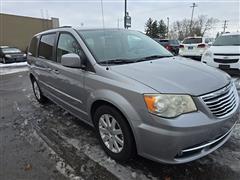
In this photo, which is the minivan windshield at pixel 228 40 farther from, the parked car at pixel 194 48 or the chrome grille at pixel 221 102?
the chrome grille at pixel 221 102

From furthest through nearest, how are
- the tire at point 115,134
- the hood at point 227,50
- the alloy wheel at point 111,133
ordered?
the hood at point 227,50, the alloy wheel at point 111,133, the tire at point 115,134

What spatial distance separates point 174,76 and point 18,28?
30571 mm

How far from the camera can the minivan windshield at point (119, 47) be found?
112 inches

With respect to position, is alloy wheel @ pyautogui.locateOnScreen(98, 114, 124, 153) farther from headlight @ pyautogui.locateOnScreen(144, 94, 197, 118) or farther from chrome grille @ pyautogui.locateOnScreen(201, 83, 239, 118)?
chrome grille @ pyautogui.locateOnScreen(201, 83, 239, 118)

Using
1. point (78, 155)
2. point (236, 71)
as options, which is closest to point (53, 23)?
point (236, 71)

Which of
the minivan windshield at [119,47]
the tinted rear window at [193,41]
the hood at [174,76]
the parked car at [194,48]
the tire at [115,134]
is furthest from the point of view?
the tinted rear window at [193,41]

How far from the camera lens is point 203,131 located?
202 centimetres

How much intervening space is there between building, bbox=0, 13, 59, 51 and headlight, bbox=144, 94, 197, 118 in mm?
29343

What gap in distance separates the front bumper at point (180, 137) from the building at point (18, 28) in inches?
1156

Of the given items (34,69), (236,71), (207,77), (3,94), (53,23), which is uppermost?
(53,23)

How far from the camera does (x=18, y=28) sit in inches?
1097

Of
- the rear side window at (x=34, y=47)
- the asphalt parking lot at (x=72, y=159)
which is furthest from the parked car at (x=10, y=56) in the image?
the asphalt parking lot at (x=72, y=159)

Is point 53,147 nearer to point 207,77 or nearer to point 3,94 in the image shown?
point 207,77

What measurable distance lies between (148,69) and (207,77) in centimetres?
72
